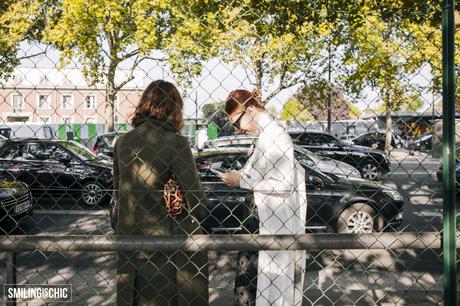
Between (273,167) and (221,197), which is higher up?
(273,167)

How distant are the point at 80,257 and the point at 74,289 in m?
1.70

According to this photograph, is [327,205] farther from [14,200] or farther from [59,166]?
[59,166]

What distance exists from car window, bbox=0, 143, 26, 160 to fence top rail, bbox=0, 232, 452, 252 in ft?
30.1

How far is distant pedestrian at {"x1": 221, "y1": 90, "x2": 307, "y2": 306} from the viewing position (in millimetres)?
2820

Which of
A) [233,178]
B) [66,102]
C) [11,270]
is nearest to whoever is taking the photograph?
[66,102]

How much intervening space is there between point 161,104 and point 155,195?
17.9 inches

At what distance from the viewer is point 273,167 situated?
2828 mm

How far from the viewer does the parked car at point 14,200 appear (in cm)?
707

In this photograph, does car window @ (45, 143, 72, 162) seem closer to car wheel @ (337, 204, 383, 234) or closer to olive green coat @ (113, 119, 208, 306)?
car wheel @ (337, 204, 383, 234)

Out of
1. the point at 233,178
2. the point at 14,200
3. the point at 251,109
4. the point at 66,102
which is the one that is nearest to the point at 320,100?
the point at 251,109

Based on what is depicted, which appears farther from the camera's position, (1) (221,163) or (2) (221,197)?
(1) (221,163)

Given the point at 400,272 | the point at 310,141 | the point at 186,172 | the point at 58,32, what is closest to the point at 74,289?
the point at 186,172

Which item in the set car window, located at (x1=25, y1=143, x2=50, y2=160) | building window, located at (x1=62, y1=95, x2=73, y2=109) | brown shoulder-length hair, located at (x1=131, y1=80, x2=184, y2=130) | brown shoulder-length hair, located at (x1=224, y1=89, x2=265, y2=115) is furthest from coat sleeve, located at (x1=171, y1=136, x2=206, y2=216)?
car window, located at (x1=25, y1=143, x2=50, y2=160)

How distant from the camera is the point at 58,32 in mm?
14586
